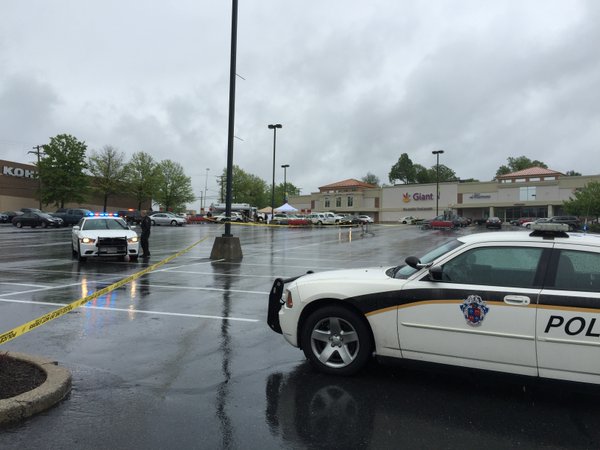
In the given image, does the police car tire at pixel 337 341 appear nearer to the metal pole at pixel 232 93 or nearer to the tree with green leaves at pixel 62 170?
the metal pole at pixel 232 93

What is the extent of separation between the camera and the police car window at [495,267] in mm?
4285

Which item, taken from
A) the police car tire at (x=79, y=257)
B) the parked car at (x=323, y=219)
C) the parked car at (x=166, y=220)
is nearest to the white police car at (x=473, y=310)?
the police car tire at (x=79, y=257)

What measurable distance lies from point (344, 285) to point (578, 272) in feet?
6.84

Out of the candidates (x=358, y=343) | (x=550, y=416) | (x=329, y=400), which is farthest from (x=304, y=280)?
(x=550, y=416)

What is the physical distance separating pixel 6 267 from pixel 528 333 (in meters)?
14.3

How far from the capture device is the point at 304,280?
512cm

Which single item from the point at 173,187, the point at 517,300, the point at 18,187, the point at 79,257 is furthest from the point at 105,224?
the point at 173,187

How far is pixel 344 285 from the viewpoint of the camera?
4.83 metres

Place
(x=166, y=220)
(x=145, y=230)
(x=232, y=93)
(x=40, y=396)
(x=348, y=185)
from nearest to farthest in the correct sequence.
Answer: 1. (x=40, y=396)
2. (x=145, y=230)
3. (x=232, y=93)
4. (x=166, y=220)
5. (x=348, y=185)

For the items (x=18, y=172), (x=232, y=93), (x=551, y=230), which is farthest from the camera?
(x=18, y=172)

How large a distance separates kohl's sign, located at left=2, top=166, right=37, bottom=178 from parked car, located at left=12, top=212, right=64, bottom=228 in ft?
83.8

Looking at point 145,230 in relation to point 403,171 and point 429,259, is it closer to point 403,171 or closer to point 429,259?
point 429,259

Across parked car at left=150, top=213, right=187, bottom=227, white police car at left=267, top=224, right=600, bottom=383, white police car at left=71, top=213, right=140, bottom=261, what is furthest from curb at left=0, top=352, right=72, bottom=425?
parked car at left=150, top=213, right=187, bottom=227

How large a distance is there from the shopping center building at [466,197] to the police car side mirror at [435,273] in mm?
67131
